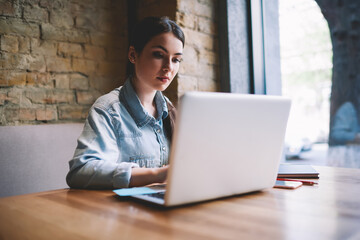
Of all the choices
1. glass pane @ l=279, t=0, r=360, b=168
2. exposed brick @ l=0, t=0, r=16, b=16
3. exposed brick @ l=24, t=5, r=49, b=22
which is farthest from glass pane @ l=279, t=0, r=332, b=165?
exposed brick @ l=0, t=0, r=16, b=16

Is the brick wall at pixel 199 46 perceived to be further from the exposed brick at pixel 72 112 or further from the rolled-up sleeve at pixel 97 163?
the rolled-up sleeve at pixel 97 163

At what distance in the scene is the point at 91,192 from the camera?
0.99 metres

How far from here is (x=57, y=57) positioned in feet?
6.65

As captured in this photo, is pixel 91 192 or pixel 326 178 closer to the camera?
pixel 91 192

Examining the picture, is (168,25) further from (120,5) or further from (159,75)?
(120,5)

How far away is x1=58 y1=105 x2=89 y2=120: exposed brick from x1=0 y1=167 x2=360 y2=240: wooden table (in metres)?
1.15

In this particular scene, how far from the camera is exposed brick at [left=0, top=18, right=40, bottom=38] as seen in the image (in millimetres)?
1817

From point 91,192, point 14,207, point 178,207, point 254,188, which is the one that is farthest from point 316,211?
point 14,207

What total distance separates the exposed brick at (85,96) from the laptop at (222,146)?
4.44ft

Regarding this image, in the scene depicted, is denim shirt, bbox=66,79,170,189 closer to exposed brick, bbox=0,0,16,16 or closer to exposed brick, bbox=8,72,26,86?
exposed brick, bbox=8,72,26,86

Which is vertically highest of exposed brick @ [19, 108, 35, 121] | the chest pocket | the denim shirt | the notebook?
exposed brick @ [19, 108, 35, 121]

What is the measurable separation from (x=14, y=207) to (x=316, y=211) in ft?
2.43

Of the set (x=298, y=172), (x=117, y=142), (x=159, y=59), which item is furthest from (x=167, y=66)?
(x=298, y=172)

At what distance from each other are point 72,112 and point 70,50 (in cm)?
39
